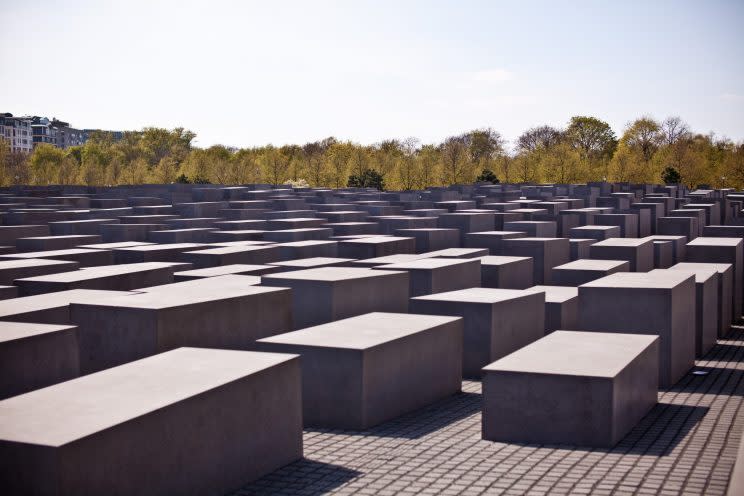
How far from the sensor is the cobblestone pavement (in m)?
7.07

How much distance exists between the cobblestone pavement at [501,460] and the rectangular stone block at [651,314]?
60.8 inches

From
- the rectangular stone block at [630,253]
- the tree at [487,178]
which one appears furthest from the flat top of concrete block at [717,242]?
the tree at [487,178]

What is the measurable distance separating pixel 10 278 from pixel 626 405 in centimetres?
1098

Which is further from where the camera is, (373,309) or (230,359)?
(373,309)

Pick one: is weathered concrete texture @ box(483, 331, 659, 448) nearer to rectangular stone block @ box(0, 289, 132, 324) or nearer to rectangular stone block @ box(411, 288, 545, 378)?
rectangular stone block @ box(411, 288, 545, 378)

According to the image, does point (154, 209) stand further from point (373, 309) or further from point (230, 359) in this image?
point (230, 359)

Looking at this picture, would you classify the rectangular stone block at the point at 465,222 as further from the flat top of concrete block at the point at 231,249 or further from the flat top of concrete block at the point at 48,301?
the flat top of concrete block at the point at 48,301

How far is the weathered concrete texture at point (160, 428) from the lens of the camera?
5.64 m

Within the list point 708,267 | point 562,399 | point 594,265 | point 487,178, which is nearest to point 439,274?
point 594,265

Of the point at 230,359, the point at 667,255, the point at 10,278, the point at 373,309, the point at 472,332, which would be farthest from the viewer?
the point at 667,255

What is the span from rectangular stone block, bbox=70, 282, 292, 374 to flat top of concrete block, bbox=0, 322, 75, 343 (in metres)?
0.74

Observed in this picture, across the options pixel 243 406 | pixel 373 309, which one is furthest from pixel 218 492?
pixel 373 309

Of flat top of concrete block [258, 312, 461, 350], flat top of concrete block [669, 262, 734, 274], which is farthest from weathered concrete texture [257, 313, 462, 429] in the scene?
flat top of concrete block [669, 262, 734, 274]

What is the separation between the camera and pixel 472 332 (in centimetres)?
1223
